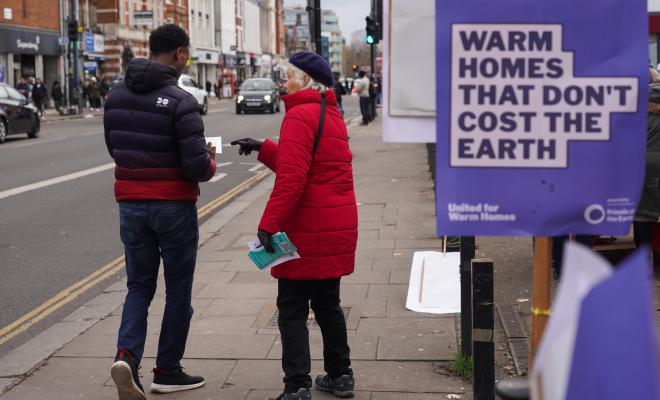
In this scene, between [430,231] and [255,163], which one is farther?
[255,163]

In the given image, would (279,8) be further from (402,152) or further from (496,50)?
(496,50)

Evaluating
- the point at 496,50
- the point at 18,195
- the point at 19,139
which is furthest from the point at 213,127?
the point at 496,50

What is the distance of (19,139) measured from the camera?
2650cm

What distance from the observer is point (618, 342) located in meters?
1.48

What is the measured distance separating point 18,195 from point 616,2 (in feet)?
40.0

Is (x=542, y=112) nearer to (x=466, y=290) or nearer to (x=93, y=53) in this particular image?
(x=466, y=290)

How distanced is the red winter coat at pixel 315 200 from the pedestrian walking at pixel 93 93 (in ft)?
141

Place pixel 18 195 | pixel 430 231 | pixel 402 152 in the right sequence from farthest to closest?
pixel 402 152 < pixel 18 195 < pixel 430 231

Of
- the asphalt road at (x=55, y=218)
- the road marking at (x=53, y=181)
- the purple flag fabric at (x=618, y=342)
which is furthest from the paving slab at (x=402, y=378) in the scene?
the road marking at (x=53, y=181)

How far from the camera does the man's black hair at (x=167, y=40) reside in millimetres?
4809

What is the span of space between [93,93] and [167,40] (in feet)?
140

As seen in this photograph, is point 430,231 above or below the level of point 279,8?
below

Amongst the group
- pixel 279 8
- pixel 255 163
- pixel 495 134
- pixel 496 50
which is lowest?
pixel 255 163

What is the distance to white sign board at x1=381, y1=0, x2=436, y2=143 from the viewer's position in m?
3.03
